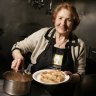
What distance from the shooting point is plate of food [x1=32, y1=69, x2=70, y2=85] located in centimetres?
152

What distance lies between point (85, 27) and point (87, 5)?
0.30m

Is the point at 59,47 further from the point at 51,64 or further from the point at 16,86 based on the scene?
the point at 16,86

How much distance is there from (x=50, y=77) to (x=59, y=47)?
1.22ft

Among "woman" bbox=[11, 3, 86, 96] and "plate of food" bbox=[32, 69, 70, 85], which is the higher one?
"woman" bbox=[11, 3, 86, 96]

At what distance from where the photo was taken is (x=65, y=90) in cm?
187

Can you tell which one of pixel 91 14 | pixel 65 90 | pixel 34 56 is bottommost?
pixel 65 90

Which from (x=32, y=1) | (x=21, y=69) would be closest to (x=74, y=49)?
(x=21, y=69)

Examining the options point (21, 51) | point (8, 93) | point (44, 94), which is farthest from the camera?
point (21, 51)

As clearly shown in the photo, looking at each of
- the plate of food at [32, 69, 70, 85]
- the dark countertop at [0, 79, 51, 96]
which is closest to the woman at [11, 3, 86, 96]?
the plate of food at [32, 69, 70, 85]

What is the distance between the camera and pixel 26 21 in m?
3.25

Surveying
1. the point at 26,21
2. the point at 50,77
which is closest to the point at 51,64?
the point at 50,77

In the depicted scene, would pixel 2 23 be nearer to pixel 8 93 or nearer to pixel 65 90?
pixel 65 90

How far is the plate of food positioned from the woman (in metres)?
0.20

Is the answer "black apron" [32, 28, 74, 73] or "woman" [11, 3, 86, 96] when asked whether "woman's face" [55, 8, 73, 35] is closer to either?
"woman" [11, 3, 86, 96]
